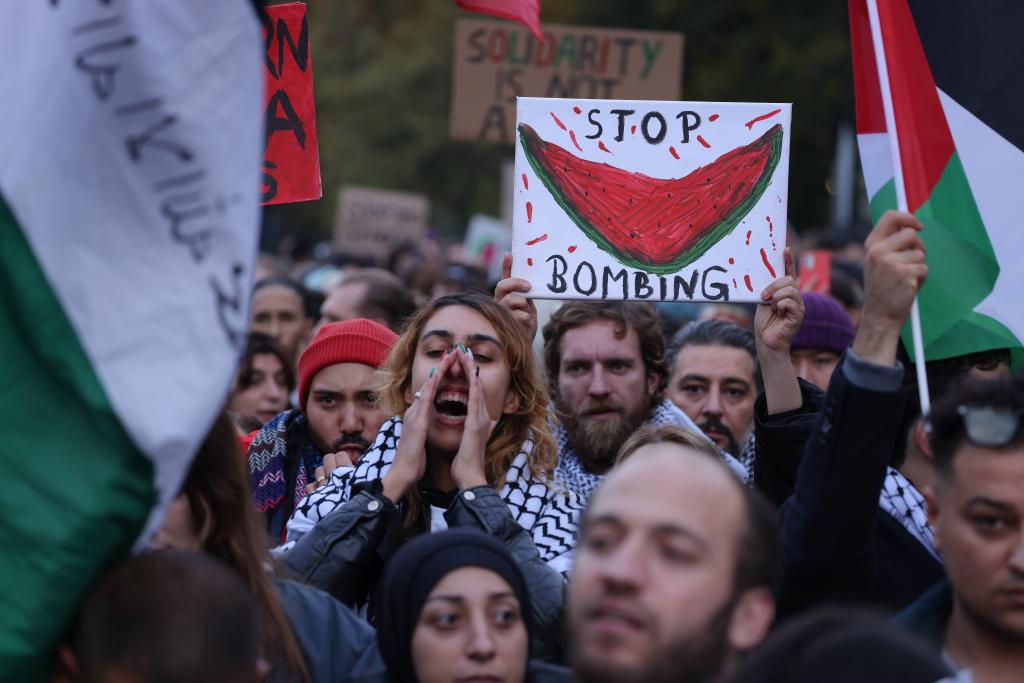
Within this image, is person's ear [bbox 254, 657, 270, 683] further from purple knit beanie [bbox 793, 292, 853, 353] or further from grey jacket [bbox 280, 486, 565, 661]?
purple knit beanie [bbox 793, 292, 853, 353]

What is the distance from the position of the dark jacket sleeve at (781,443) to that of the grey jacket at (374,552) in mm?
642

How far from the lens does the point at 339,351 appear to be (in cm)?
539

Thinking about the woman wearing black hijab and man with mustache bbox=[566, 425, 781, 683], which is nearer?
man with mustache bbox=[566, 425, 781, 683]

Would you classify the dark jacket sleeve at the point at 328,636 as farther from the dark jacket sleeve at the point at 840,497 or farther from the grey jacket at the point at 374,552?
the dark jacket sleeve at the point at 840,497

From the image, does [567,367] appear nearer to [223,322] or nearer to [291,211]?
[223,322]

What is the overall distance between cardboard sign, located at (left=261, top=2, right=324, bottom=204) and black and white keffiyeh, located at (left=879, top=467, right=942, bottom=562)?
1926 mm

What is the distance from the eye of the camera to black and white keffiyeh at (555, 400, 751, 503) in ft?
15.2

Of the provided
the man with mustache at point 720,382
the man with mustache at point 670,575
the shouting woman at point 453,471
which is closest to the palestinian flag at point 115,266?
the man with mustache at point 670,575

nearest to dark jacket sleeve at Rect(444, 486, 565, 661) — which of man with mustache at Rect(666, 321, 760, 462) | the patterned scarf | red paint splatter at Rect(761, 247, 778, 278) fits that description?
the patterned scarf

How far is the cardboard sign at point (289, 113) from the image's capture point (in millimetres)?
4664

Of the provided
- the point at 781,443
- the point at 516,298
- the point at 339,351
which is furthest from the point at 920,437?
the point at 339,351

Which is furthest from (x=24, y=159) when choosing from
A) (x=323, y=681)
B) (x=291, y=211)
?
(x=291, y=211)

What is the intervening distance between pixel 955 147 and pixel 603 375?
70.1 inches

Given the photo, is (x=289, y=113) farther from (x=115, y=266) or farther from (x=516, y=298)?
(x=115, y=266)
